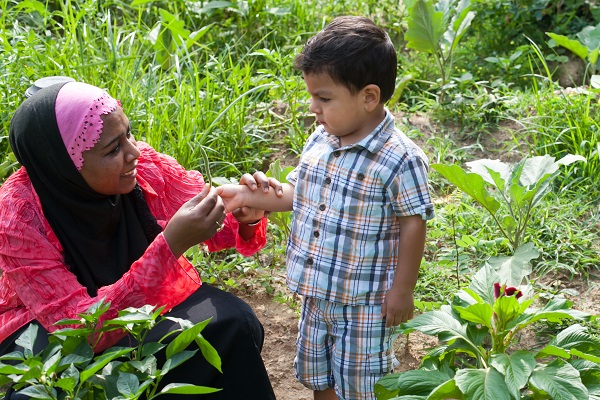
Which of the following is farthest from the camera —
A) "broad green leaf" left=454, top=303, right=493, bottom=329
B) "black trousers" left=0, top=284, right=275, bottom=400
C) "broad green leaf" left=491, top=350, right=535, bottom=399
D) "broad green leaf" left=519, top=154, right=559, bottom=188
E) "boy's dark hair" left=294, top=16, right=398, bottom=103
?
"broad green leaf" left=519, top=154, right=559, bottom=188

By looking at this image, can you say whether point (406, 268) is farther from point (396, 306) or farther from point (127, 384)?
point (127, 384)

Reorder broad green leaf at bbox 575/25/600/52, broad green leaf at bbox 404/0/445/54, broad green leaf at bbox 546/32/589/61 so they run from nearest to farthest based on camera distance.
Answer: broad green leaf at bbox 404/0/445/54 → broad green leaf at bbox 546/32/589/61 → broad green leaf at bbox 575/25/600/52

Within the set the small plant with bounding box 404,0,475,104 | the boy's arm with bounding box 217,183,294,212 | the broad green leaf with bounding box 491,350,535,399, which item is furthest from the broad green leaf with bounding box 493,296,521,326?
the small plant with bounding box 404,0,475,104

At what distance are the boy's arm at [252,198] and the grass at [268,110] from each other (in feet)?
2.41

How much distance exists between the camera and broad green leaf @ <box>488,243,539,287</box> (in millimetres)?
3047

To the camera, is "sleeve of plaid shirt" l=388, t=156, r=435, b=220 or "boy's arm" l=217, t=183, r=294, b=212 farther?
"boy's arm" l=217, t=183, r=294, b=212

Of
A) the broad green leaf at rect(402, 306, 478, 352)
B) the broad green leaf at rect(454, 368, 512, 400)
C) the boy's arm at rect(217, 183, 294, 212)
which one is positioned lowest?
the broad green leaf at rect(454, 368, 512, 400)

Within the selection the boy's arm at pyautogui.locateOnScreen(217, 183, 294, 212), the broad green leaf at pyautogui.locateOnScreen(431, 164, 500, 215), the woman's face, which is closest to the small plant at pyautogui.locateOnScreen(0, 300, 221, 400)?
the woman's face

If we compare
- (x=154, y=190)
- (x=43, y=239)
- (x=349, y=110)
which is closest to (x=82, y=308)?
(x=43, y=239)

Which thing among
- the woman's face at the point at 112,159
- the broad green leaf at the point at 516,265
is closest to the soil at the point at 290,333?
the broad green leaf at the point at 516,265

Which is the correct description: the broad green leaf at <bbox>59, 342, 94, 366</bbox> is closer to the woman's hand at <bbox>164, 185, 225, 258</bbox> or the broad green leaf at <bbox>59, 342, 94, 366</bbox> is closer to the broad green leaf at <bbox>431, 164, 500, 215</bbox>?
the woman's hand at <bbox>164, 185, 225, 258</bbox>

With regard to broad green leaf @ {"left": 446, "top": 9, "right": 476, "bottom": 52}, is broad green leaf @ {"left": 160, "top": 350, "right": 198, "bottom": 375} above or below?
below

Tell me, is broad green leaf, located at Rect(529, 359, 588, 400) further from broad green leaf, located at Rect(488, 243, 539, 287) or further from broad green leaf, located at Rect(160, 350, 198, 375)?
broad green leaf, located at Rect(160, 350, 198, 375)

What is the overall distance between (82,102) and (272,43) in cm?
260
